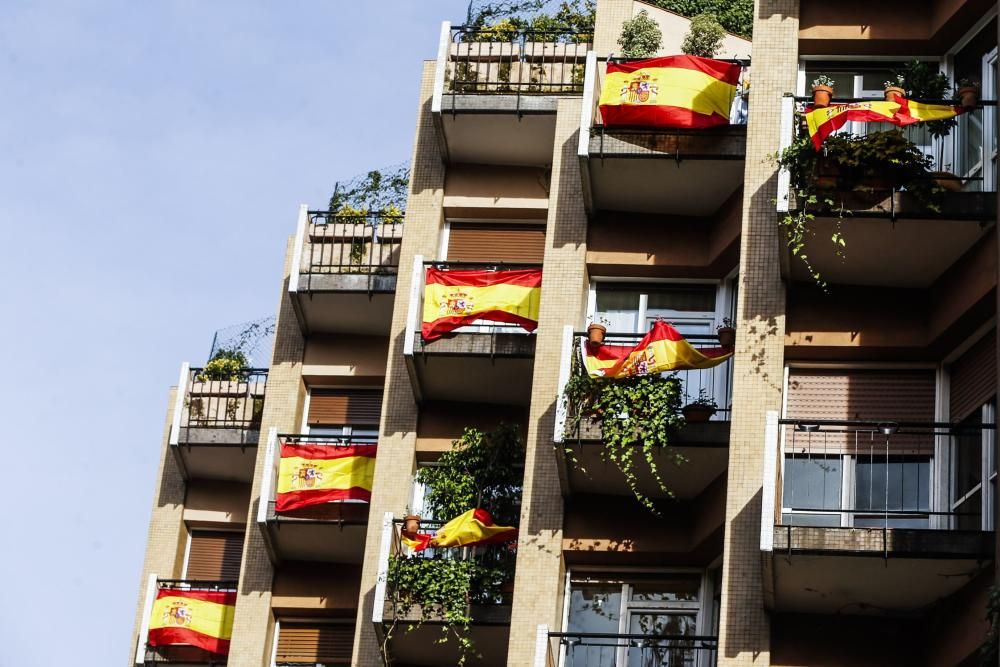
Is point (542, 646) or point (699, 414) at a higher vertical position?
point (699, 414)

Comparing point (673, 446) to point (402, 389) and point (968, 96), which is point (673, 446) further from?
point (402, 389)

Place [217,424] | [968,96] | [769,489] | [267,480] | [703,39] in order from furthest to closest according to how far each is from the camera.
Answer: [217,424]
[267,480]
[703,39]
[968,96]
[769,489]

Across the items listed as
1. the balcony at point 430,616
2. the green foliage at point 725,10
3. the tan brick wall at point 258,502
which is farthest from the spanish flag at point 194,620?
the green foliage at point 725,10

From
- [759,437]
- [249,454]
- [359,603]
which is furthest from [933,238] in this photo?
[249,454]

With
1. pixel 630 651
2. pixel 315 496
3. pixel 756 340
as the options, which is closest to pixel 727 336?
pixel 756 340

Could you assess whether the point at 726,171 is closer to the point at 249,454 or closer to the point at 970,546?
the point at 970,546

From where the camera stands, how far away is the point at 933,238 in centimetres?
2891

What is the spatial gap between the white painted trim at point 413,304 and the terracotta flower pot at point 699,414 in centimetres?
537

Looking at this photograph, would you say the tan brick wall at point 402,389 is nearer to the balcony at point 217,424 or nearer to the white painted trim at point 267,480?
the white painted trim at point 267,480

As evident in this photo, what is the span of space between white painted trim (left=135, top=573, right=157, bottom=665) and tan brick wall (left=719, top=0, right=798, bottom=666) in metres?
12.9

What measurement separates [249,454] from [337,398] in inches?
88.6

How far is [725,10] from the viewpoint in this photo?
4031 centimetres

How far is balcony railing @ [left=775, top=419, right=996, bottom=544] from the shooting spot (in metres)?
27.8

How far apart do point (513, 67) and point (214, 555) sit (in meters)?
10.3
